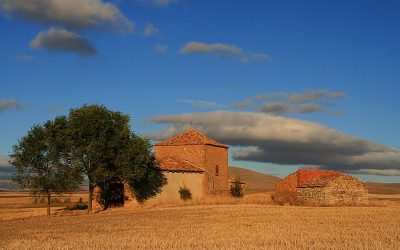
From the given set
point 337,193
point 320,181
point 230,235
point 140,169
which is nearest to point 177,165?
point 140,169

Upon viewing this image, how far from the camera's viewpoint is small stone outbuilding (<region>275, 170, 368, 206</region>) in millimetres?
58625

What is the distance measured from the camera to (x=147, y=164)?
56656mm

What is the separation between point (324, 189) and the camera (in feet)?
192

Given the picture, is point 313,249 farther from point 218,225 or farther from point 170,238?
point 218,225

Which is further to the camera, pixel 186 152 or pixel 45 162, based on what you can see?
pixel 186 152

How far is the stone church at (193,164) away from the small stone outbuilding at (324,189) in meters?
8.61

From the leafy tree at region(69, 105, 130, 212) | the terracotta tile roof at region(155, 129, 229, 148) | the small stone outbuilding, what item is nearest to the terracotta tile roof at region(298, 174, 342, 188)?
the small stone outbuilding

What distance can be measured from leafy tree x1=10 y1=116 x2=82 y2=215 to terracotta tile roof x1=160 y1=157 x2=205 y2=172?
1102 centimetres

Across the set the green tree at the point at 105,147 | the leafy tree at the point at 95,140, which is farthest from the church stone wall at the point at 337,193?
the leafy tree at the point at 95,140

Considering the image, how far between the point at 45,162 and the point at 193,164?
18.6m

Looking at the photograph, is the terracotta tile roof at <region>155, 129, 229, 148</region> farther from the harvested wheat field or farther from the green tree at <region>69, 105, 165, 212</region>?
the harvested wheat field

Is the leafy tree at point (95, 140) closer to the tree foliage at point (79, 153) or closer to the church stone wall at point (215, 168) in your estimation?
the tree foliage at point (79, 153)

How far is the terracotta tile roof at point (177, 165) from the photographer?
61.0 m

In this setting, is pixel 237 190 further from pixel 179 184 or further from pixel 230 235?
pixel 230 235
